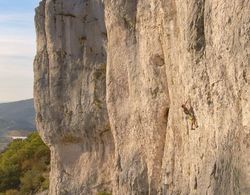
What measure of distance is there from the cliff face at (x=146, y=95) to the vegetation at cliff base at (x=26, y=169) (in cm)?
711

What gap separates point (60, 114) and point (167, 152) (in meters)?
10.2

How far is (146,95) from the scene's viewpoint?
15.1m

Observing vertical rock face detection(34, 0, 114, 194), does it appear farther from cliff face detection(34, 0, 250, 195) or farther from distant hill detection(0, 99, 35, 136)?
distant hill detection(0, 99, 35, 136)

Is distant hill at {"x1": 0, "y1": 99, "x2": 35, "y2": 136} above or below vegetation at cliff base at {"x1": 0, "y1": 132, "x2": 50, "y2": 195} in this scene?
below

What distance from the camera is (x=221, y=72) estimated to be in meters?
9.98

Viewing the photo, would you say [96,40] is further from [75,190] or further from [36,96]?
[75,190]

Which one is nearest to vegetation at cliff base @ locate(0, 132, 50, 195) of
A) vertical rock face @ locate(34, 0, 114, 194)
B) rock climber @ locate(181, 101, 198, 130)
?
vertical rock face @ locate(34, 0, 114, 194)

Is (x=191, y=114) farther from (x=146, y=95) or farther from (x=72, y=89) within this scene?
(x=72, y=89)

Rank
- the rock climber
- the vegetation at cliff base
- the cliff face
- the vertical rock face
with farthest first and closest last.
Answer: the vegetation at cliff base, the vertical rock face, the rock climber, the cliff face

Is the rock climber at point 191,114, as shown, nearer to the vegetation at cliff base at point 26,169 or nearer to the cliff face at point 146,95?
the cliff face at point 146,95

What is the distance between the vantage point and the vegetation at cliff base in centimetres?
3105

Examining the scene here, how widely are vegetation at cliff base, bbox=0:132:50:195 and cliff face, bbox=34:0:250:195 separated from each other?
23.3 ft

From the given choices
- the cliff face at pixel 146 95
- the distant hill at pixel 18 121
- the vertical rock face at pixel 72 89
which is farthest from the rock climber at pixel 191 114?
the distant hill at pixel 18 121

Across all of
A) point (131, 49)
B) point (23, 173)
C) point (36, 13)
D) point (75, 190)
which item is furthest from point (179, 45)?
point (23, 173)
